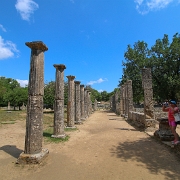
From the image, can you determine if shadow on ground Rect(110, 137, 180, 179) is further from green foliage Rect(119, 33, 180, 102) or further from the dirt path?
green foliage Rect(119, 33, 180, 102)

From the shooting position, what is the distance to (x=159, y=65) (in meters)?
24.6

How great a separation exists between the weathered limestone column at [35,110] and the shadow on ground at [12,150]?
89 cm

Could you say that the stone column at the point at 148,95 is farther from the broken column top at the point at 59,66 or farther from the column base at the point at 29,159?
the column base at the point at 29,159

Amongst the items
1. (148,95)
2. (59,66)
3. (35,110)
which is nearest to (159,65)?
(148,95)

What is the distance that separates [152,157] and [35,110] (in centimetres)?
404

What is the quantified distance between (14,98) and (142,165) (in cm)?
3944

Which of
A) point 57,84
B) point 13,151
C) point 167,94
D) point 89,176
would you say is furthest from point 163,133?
point 167,94

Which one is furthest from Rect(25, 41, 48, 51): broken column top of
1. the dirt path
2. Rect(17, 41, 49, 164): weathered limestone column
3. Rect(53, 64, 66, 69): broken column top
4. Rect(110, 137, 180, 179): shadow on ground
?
Rect(110, 137, 180, 179): shadow on ground

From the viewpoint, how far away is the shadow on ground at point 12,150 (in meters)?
5.54

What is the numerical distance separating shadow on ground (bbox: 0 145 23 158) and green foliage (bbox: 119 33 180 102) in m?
21.2

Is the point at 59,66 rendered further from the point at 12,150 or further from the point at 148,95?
the point at 148,95

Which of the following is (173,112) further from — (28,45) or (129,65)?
(129,65)

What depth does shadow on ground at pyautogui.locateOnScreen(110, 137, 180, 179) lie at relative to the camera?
4167 millimetres

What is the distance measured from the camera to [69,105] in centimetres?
1139
